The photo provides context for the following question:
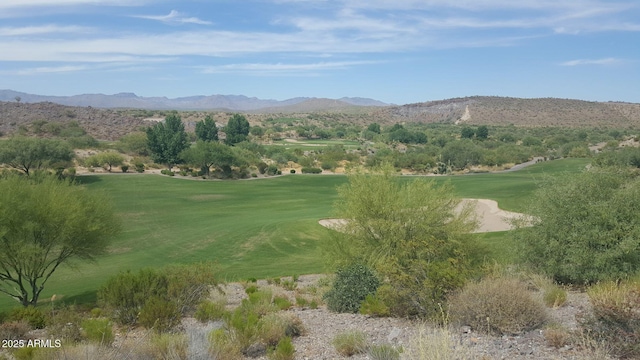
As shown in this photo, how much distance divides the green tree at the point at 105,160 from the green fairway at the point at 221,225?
11.4m

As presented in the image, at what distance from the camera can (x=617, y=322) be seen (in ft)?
32.7

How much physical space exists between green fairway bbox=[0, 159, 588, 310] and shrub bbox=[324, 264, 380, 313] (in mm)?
6894

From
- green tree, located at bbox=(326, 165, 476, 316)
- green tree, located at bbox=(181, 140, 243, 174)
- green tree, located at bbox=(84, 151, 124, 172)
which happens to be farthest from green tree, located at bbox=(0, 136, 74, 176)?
green tree, located at bbox=(326, 165, 476, 316)

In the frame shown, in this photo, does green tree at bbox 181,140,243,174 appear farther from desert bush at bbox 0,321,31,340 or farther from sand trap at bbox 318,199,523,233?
desert bush at bbox 0,321,31,340

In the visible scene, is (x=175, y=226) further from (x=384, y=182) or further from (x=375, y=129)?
(x=375, y=129)

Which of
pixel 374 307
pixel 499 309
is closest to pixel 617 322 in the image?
pixel 499 309

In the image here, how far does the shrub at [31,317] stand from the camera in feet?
46.7

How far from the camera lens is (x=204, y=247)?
32.9 metres

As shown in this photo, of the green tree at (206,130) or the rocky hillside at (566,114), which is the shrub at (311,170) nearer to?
the green tree at (206,130)

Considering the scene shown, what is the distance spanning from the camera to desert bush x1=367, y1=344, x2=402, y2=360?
9.12 meters

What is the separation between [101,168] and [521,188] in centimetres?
6333

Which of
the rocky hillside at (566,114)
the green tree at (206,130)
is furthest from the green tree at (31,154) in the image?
the rocky hillside at (566,114)

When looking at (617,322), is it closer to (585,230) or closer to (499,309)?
(499,309)

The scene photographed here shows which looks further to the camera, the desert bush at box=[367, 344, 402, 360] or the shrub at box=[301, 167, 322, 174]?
the shrub at box=[301, 167, 322, 174]
